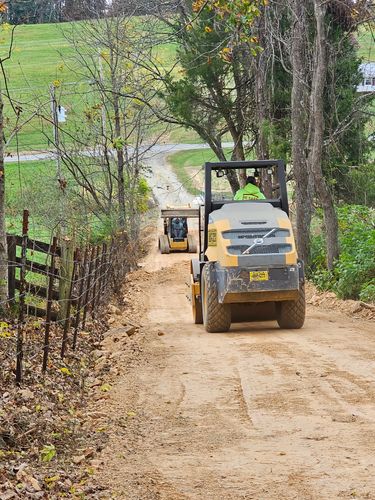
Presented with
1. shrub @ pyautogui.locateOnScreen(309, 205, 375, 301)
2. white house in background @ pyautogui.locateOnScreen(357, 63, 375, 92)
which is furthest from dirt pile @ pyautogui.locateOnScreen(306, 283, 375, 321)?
white house in background @ pyautogui.locateOnScreen(357, 63, 375, 92)

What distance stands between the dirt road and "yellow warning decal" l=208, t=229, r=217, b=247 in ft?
4.85

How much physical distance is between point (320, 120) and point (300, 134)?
2.41m

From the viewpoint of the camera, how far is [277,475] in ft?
23.9

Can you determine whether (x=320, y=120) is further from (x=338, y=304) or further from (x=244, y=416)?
(x=244, y=416)

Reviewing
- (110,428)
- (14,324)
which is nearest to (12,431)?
(110,428)

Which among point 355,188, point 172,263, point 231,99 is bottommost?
point 172,263

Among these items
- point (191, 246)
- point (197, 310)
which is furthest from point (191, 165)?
point (197, 310)

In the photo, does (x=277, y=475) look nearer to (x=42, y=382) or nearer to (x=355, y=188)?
(x=42, y=382)

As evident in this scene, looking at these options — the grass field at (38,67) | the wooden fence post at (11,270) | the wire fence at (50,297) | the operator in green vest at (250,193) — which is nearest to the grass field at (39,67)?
the grass field at (38,67)

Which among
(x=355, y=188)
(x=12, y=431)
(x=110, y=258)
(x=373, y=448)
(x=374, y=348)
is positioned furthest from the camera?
(x=355, y=188)

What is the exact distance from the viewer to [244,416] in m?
9.41

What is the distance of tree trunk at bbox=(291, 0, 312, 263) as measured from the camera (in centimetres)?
2366

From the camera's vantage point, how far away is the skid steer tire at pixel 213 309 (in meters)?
15.9

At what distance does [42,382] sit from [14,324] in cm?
282
